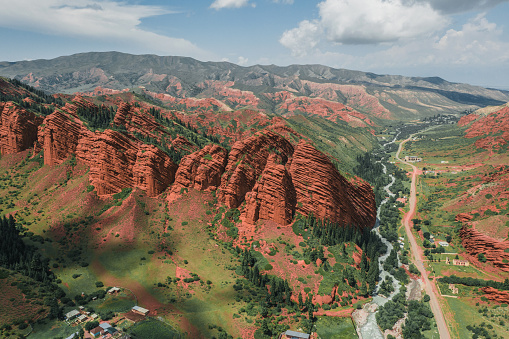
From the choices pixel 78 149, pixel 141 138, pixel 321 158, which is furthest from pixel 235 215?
pixel 78 149

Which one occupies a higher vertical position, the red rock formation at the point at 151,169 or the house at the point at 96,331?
the red rock formation at the point at 151,169

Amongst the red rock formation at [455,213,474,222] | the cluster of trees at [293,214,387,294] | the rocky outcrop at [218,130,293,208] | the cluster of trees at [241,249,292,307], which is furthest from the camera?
the red rock formation at [455,213,474,222]

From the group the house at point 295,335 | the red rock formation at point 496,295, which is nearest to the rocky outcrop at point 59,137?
the house at point 295,335

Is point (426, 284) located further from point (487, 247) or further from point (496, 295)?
point (487, 247)

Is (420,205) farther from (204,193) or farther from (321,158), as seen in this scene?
(204,193)

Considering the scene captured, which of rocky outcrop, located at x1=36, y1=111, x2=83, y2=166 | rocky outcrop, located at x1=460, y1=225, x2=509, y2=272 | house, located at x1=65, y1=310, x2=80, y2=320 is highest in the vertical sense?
rocky outcrop, located at x1=36, y1=111, x2=83, y2=166

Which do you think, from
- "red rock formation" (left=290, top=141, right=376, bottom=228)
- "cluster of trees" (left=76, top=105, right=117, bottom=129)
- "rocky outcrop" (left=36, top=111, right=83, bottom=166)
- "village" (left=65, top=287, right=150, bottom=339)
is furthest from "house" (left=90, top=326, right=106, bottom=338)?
"cluster of trees" (left=76, top=105, right=117, bottom=129)

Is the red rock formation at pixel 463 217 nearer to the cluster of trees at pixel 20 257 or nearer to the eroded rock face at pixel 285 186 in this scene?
the eroded rock face at pixel 285 186

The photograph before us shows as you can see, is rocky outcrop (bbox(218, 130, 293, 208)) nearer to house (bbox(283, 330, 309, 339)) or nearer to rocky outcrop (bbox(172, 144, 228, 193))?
rocky outcrop (bbox(172, 144, 228, 193))
